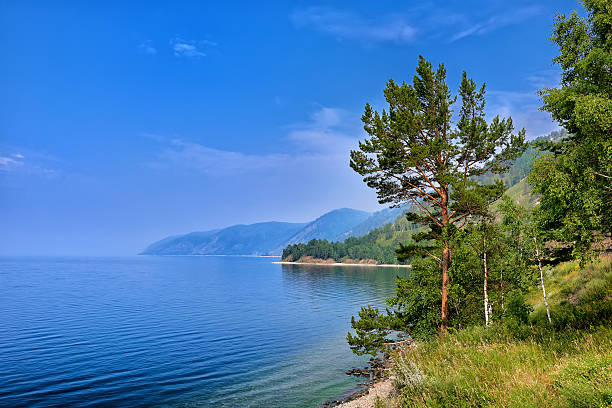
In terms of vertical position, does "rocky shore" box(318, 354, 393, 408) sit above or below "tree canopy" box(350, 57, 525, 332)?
below

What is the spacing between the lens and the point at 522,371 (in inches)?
440

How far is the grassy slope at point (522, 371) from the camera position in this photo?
867 centimetres

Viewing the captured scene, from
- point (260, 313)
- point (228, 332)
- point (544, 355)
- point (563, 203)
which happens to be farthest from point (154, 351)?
point (563, 203)

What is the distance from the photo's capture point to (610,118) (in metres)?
11.3

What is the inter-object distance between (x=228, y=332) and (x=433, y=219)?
1556 inches

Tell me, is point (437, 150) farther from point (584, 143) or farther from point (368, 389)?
point (368, 389)

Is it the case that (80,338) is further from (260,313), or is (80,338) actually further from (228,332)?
(260,313)

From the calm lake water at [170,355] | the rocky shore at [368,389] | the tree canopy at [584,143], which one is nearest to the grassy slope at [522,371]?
the tree canopy at [584,143]

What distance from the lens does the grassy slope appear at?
867 centimetres

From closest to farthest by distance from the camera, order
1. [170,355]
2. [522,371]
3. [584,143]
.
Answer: [522,371], [584,143], [170,355]

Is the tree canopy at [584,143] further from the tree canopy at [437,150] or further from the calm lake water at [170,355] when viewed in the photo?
the calm lake water at [170,355]

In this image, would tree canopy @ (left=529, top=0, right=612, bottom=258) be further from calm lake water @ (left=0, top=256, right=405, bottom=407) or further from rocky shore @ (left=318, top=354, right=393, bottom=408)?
calm lake water @ (left=0, top=256, right=405, bottom=407)

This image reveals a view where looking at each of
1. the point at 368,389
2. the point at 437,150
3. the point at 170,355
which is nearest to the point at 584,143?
the point at 437,150

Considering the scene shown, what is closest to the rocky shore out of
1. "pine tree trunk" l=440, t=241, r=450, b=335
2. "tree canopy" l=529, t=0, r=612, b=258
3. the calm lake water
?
the calm lake water
